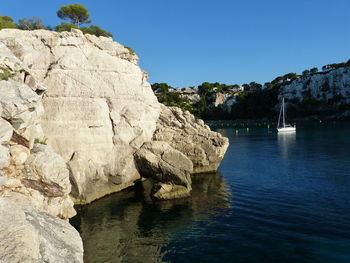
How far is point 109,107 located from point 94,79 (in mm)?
3295

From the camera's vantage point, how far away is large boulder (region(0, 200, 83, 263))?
8.48m

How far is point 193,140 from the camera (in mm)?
40750

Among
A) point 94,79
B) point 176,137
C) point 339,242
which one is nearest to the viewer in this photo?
point 339,242

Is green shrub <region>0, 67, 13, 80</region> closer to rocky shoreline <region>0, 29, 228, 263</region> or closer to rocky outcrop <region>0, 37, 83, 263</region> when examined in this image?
rocky shoreline <region>0, 29, 228, 263</region>

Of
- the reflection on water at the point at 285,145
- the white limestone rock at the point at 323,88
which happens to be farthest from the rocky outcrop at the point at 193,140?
the white limestone rock at the point at 323,88

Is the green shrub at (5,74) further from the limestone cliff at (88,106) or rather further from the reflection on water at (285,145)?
the reflection on water at (285,145)

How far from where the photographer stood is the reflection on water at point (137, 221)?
1789 cm

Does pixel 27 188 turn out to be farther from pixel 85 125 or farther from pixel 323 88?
pixel 323 88

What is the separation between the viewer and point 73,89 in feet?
94.3

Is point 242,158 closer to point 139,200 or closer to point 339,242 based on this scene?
point 139,200

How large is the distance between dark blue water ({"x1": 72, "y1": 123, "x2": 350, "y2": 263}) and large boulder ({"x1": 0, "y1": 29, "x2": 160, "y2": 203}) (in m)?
2.66

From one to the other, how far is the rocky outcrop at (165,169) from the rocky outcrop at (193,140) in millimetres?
6684

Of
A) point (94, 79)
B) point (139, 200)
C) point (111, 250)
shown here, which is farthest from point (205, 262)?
point (94, 79)

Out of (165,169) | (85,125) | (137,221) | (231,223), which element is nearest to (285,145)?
(165,169)
